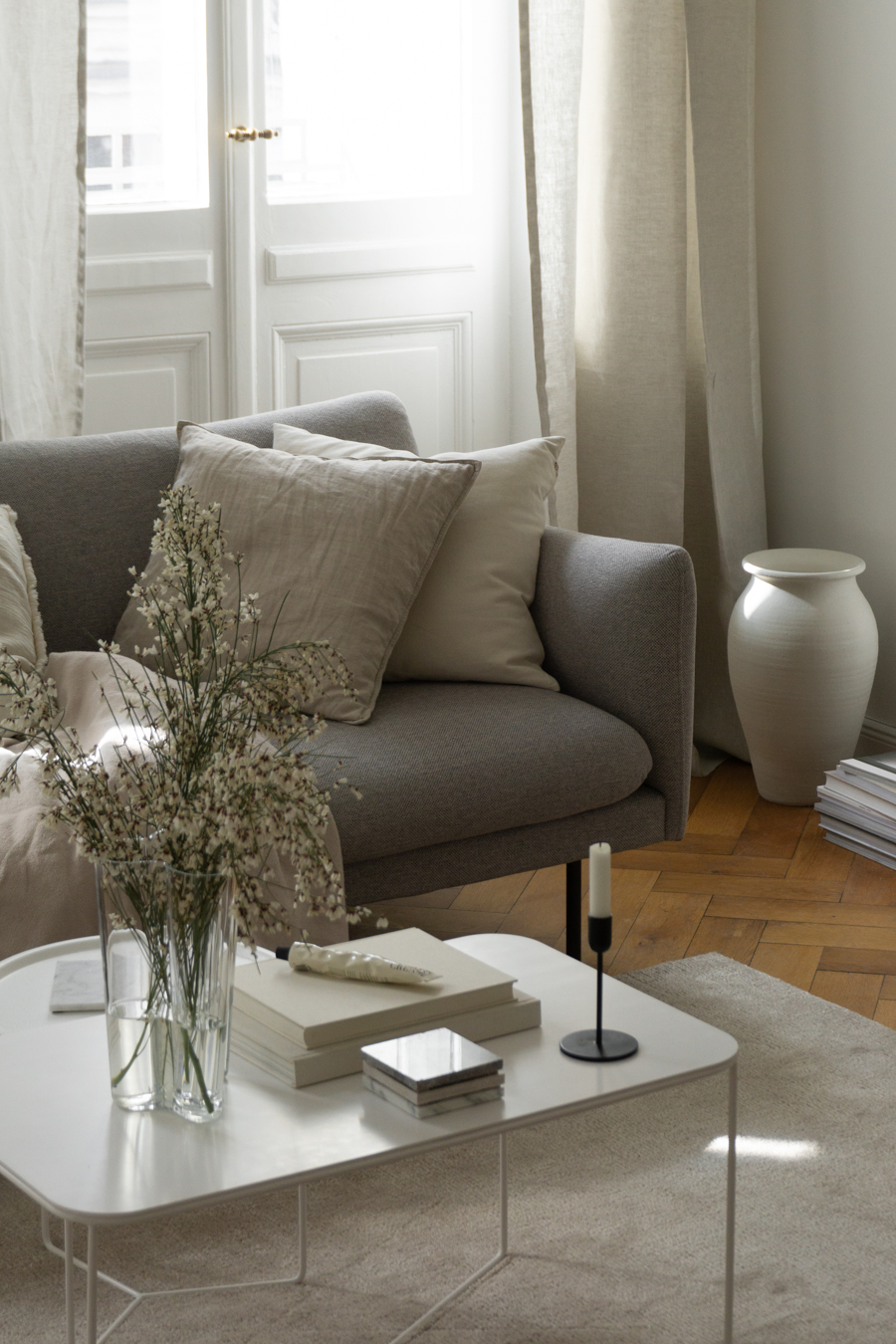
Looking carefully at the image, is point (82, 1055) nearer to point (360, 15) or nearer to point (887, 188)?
point (887, 188)

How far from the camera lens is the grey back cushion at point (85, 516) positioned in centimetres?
244

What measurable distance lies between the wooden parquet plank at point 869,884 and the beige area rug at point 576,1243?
75cm

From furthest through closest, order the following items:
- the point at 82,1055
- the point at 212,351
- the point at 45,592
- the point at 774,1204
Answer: the point at 212,351
the point at 45,592
the point at 774,1204
the point at 82,1055

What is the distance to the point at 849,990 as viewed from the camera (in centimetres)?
243

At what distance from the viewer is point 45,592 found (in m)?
2.44

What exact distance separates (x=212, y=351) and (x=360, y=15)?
907mm

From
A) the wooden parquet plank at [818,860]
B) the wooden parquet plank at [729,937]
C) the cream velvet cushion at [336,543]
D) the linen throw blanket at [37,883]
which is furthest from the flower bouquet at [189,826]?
the wooden parquet plank at [818,860]

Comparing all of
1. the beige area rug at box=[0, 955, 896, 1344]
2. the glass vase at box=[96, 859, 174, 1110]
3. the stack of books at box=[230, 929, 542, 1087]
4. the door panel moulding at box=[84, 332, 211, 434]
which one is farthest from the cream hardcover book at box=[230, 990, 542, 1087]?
the door panel moulding at box=[84, 332, 211, 434]

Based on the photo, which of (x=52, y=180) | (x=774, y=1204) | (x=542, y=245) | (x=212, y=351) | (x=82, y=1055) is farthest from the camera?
(x=212, y=351)

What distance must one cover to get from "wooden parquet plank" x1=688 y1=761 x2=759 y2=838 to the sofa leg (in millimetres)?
863

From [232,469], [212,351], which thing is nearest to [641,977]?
[232,469]

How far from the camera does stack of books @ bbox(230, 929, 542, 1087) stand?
4.34 feet

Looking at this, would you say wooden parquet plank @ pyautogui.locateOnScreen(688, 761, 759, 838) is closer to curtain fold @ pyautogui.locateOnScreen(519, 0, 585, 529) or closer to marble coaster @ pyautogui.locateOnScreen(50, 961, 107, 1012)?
curtain fold @ pyautogui.locateOnScreen(519, 0, 585, 529)

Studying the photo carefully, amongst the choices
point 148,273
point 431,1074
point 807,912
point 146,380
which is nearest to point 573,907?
point 807,912
